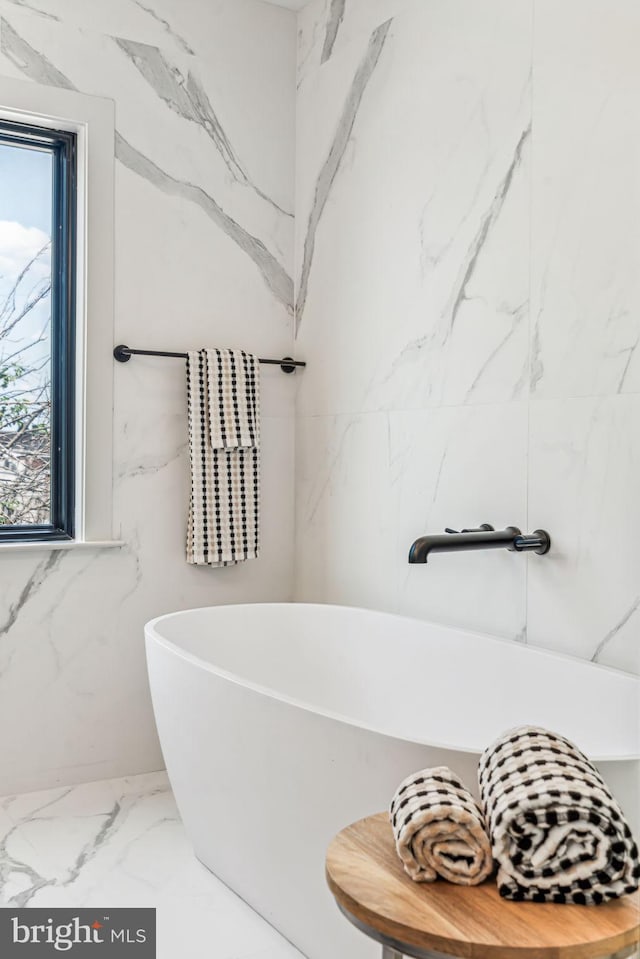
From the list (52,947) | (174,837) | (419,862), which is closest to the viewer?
(419,862)

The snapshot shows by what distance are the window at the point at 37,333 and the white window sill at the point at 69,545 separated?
0.06 meters

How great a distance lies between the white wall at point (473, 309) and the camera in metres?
2.05

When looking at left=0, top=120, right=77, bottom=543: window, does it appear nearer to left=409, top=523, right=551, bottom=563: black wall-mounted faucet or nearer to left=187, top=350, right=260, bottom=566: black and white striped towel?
left=187, top=350, right=260, bottom=566: black and white striped towel

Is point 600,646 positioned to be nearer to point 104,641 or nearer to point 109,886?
point 109,886

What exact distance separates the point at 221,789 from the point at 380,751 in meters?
0.60

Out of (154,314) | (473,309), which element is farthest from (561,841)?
(154,314)

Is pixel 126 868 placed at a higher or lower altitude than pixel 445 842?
lower

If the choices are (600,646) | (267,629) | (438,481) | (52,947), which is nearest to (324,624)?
(267,629)

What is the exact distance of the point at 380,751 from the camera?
1.58 m

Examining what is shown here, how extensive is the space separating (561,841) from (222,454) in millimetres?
2169

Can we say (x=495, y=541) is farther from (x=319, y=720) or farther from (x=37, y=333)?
(x=37, y=333)

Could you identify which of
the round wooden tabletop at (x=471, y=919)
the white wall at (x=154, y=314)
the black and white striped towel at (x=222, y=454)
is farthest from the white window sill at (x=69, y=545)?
the round wooden tabletop at (x=471, y=919)

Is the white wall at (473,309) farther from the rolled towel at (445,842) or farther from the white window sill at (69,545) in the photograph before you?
the rolled towel at (445,842)

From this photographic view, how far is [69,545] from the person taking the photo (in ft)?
9.30
